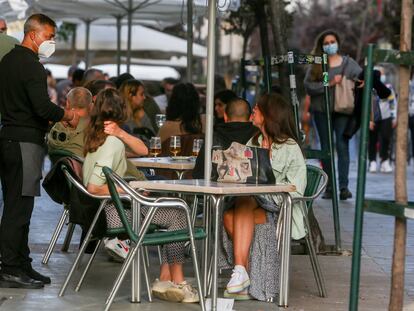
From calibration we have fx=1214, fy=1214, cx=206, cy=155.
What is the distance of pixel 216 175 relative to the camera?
8062 mm

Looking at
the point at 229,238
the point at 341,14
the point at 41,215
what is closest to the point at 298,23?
the point at 341,14

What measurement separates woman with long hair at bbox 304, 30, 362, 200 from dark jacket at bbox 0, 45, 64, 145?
208 inches

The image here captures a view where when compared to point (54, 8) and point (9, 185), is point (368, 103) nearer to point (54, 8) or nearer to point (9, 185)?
point (9, 185)

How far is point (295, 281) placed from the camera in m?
9.12

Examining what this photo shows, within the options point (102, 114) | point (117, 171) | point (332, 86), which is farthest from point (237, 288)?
point (332, 86)

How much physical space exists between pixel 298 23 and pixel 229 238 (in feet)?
150

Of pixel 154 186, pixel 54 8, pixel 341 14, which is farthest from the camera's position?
pixel 341 14

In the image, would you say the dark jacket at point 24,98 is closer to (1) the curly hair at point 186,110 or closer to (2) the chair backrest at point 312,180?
(2) the chair backrest at point 312,180

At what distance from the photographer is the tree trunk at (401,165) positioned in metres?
5.75

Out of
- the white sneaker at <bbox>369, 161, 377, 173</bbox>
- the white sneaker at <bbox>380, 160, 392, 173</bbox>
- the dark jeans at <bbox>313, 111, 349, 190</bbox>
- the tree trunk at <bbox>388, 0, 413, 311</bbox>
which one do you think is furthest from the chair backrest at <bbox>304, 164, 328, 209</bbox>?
the white sneaker at <bbox>380, 160, 392, 173</bbox>

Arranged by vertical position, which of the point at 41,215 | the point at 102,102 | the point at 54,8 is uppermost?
the point at 54,8

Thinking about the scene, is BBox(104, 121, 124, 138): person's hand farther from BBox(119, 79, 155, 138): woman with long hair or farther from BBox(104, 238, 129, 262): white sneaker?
BBox(119, 79, 155, 138): woman with long hair

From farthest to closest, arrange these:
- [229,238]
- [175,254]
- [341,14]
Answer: [341,14], [229,238], [175,254]

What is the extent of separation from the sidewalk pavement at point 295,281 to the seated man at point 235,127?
41.5 inches
